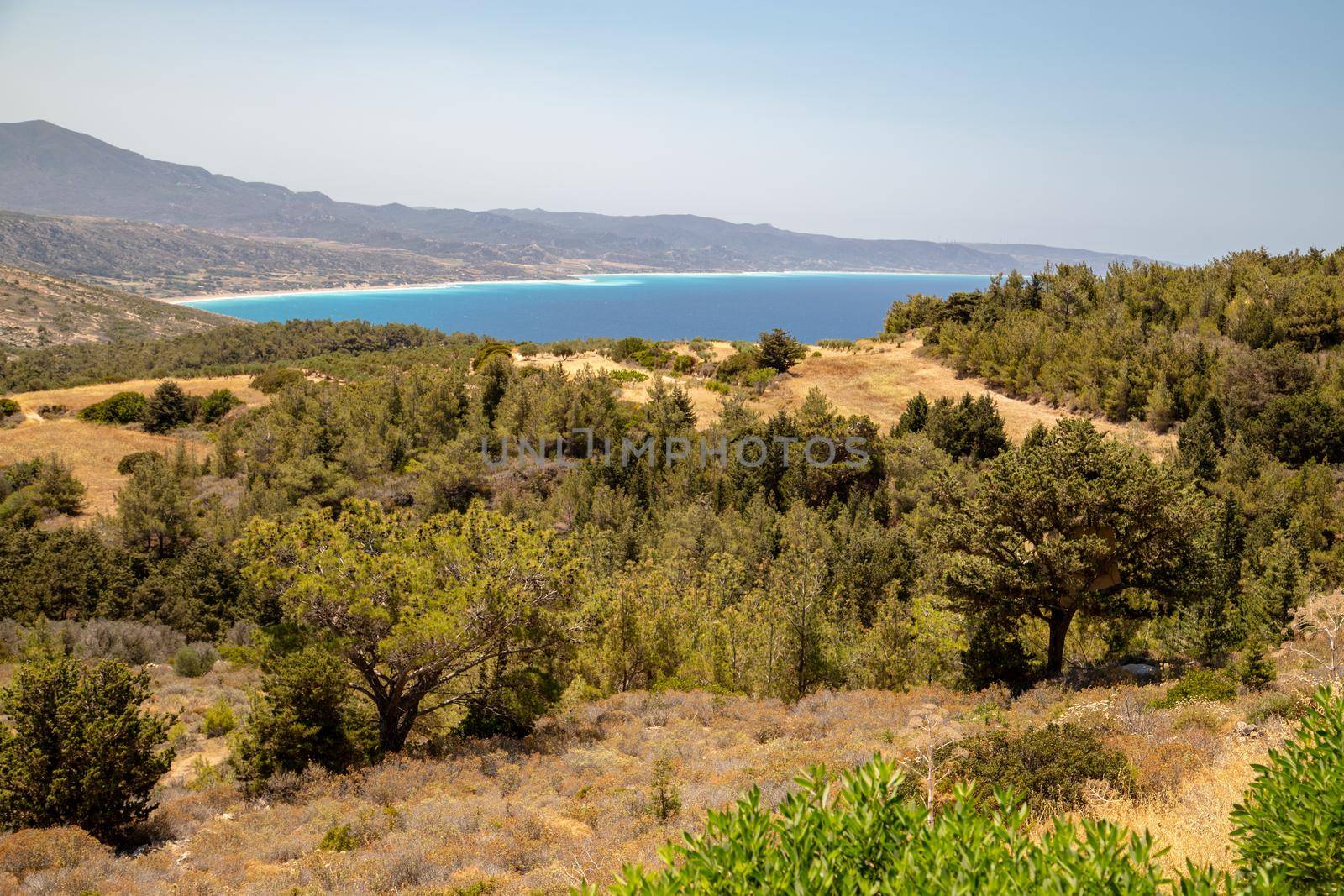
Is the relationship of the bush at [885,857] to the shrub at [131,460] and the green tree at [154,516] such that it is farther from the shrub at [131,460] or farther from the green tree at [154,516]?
the shrub at [131,460]

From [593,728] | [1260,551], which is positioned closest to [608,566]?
[593,728]

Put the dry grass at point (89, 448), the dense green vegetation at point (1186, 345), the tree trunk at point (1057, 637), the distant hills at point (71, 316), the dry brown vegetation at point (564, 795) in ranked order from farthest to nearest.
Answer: the distant hills at point (71, 316), the dry grass at point (89, 448), the dense green vegetation at point (1186, 345), the tree trunk at point (1057, 637), the dry brown vegetation at point (564, 795)

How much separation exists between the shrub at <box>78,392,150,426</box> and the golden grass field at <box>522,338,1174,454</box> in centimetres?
2794

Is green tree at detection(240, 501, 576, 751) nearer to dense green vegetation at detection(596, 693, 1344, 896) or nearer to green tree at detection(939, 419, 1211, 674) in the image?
green tree at detection(939, 419, 1211, 674)

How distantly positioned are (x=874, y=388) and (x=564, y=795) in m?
37.4

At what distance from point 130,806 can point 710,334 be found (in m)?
131

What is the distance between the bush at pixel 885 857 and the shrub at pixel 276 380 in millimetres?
59269

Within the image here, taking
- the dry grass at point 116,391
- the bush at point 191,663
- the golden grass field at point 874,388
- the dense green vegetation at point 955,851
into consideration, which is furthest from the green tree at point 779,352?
the dense green vegetation at point 955,851

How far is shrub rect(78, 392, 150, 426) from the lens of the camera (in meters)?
49.6

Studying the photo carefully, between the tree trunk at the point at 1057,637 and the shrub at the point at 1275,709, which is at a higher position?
the shrub at the point at 1275,709

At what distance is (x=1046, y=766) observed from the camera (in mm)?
9648

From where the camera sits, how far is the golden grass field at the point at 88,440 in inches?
1586

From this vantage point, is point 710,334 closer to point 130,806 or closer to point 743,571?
point 743,571

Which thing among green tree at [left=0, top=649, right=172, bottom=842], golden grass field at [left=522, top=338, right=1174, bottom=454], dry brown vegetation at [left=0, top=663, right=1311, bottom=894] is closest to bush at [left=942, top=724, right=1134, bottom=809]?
dry brown vegetation at [left=0, top=663, right=1311, bottom=894]
